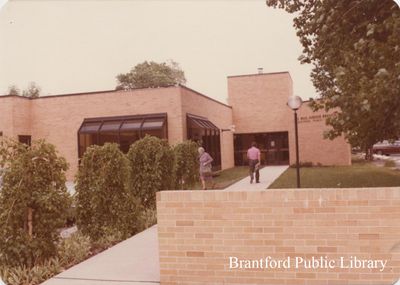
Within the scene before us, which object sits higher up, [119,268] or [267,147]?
[267,147]

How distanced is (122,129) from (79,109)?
2567mm

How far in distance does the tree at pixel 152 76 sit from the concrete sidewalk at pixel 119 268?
139 feet

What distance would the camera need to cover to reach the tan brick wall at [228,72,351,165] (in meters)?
24.0

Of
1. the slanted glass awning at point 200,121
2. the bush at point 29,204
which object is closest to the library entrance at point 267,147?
the slanted glass awning at point 200,121

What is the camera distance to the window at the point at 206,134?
17.3m

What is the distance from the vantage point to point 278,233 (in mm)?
3859

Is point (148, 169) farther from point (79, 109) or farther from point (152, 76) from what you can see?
point (152, 76)

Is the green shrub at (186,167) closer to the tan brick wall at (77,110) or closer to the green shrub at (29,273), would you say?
the green shrub at (29,273)

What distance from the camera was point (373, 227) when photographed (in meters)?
3.67

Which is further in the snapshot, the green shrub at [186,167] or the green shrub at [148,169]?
the green shrub at [186,167]

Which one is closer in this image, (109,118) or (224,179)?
(224,179)

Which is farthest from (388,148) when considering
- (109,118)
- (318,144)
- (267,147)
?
(109,118)

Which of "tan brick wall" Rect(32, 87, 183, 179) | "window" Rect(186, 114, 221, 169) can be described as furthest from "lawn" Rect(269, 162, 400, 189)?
"tan brick wall" Rect(32, 87, 183, 179)

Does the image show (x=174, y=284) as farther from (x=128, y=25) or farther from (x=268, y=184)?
(x=268, y=184)
